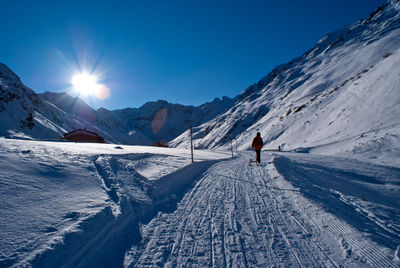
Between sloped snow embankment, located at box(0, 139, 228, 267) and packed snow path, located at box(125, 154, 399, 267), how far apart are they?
48 cm

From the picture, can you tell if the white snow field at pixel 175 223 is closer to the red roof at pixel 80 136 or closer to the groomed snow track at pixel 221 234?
the groomed snow track at pixel 221 234

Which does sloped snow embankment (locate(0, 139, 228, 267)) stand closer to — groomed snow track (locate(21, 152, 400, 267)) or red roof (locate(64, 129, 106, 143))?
groomed snow track (locate(21, 152, 400, 267))

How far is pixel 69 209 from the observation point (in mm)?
3533

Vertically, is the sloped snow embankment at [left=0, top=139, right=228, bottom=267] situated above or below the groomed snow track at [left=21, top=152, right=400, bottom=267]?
above

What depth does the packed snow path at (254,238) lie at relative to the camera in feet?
8.51

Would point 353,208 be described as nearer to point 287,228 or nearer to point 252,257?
point 287,228

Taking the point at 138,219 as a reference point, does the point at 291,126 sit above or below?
above

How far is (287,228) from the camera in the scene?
136 inches

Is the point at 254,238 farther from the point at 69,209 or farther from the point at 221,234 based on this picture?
the point at 69,209

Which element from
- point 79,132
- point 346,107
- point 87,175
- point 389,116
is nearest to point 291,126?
point 346,107

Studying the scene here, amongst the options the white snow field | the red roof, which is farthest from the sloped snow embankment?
the red roof

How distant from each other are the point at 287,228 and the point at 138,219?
3081mm

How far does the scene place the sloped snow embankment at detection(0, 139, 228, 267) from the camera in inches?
99.5

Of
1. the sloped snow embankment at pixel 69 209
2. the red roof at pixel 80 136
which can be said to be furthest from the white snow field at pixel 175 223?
the red roof at pixel 80 136
